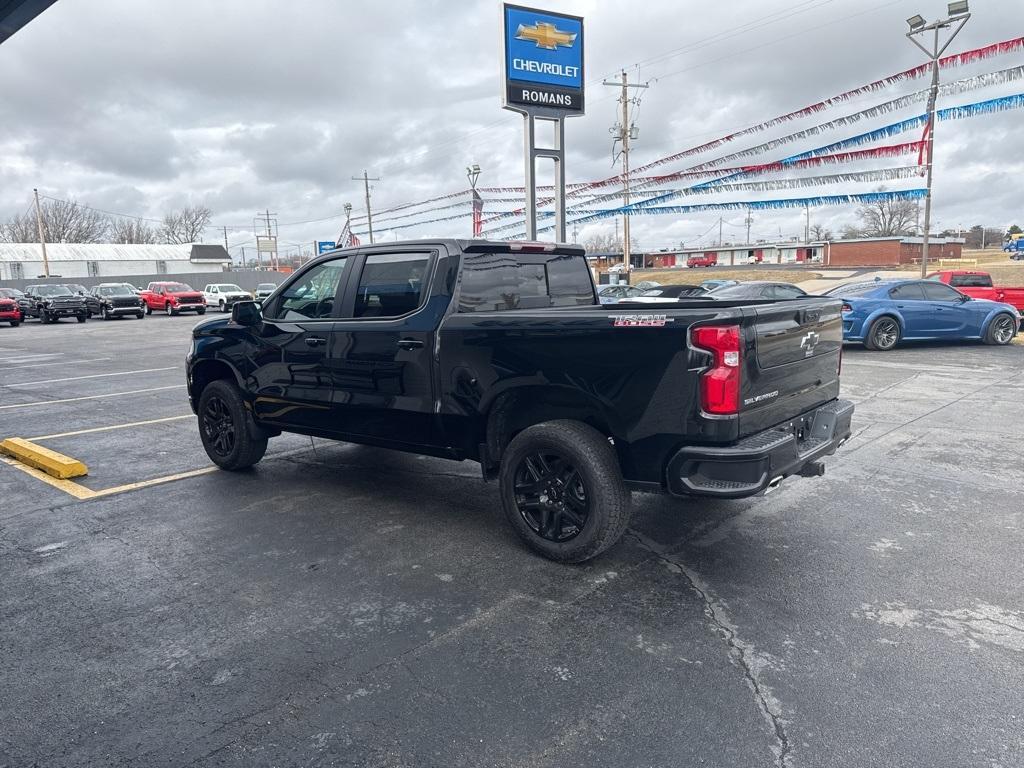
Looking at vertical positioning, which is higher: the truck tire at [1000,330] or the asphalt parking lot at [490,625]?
the truck tire at [1000,330]

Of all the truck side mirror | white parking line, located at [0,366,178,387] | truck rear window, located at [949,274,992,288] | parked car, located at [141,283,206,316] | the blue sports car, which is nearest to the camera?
the truck side mirror

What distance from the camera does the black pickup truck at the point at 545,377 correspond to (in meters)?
3.69

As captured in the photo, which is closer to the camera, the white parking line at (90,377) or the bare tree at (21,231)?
the white parking line at (90,377)

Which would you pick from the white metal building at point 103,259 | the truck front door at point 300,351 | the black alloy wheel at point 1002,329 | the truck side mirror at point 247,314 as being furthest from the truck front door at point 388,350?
the white metal building at point 103,259

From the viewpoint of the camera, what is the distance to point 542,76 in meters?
15.1

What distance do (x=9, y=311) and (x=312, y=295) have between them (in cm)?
3159

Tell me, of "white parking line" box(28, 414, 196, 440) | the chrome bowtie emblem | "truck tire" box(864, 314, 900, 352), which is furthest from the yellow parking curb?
"truck tire" box(864, 314, 900, 352)

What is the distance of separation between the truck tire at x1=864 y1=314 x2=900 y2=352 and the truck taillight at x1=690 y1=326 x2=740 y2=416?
12.8m

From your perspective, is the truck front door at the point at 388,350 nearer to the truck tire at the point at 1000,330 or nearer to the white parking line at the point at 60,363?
the white parking line at the point at 60,363

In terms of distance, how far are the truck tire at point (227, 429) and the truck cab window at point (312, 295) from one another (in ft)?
2.87

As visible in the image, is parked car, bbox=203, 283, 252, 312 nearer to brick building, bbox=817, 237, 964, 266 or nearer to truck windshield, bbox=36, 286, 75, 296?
truck windshield, bbox=36, 286, 75, 296

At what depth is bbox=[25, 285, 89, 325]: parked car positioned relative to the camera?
31.8 m

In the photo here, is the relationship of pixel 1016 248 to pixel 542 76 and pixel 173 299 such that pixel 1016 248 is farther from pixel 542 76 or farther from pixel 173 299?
pixel 173 299

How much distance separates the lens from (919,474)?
5.95 meters
